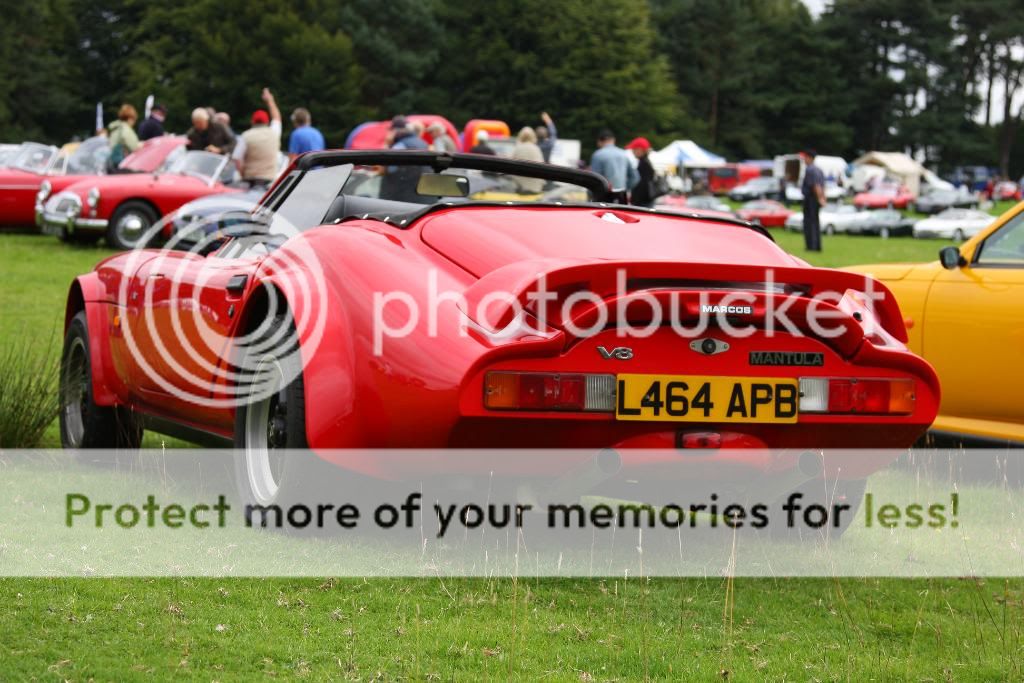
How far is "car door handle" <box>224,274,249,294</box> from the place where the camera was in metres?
5.29

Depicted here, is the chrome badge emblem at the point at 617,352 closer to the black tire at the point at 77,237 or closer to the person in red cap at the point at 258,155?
the person in red cap at the point at 258,155

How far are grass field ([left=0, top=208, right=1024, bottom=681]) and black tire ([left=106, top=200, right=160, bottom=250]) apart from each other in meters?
14.0

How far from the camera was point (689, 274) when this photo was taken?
4324mm

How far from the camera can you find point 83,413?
6457mm

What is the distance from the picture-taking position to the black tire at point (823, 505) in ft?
16.7

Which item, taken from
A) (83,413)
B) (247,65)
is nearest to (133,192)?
(83,413)

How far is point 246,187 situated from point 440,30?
65446 millimetres

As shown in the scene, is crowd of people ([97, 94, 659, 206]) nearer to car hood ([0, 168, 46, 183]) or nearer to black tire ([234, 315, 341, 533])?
car hood ([0, 168, 46, 183])

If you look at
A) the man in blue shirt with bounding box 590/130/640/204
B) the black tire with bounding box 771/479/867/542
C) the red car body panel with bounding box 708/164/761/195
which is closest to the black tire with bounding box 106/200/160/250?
the man in blue shirt with bounding box 590/130/640/204

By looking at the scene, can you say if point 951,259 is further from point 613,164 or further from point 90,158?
point 90,158

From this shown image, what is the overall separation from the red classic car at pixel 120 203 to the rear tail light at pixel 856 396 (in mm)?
13851

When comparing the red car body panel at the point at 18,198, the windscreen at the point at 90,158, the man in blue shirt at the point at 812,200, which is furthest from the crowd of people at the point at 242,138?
the man in blue shirt at the point at 812,200

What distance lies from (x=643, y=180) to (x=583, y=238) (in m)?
15.2

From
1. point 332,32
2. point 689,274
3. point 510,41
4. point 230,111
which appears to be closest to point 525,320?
point 689,274
